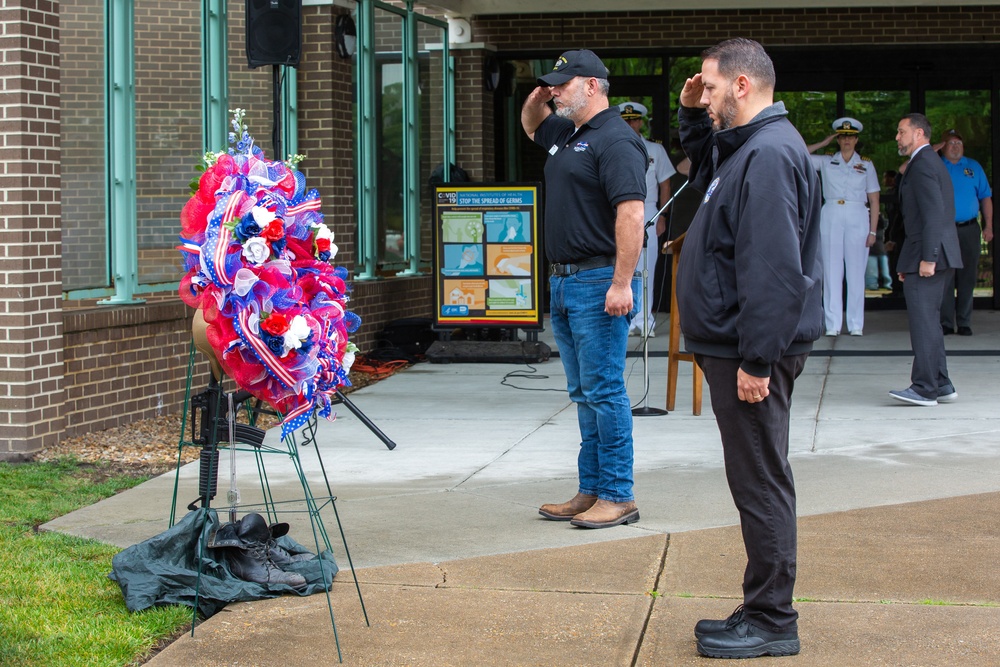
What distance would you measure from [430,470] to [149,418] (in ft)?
8.05

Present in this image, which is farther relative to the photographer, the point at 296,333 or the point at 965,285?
the point at 965,285

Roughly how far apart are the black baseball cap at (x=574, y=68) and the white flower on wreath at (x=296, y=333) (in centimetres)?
186

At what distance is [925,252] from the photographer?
8.73 metres

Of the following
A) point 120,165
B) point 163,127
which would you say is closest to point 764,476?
point 120,165

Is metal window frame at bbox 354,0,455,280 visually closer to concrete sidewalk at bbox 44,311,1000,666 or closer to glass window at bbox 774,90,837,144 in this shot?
concrete sidewalk at bbox 44,311,1000,666

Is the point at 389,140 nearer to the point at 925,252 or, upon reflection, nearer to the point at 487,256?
the point at 487,256

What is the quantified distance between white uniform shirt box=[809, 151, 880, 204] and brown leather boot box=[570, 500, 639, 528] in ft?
26.1

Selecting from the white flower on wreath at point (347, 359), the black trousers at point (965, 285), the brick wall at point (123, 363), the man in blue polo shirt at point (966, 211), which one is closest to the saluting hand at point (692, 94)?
the white flower on wreath at point (347, 359)

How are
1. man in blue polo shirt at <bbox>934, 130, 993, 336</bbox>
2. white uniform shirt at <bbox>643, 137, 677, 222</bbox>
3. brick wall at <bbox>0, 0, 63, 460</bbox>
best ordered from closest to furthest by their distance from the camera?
1. brick wall at <bbox>0, 0, 63, 460</bbox>
2. white uniform shirt at <bbox>643, 137, 677, 222</bbox>
3. man in blue polo shirt at <bbox>934, 130, 993, 336</bbox>

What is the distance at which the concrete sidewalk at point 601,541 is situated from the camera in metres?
4.30

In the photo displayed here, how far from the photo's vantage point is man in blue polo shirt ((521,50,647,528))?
548 cm

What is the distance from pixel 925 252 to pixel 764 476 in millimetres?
5189

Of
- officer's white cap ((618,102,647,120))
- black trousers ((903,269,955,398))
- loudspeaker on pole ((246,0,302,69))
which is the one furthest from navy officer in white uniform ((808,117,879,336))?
loudspeaker on pole ((246,0,302,69))

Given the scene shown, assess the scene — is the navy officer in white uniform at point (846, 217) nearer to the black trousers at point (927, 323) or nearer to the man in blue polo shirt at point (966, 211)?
the man in blue polo shirt at point (966, 211)
